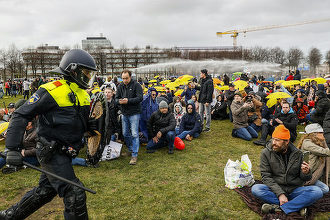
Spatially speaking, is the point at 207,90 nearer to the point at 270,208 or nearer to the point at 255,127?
the point at 255,127

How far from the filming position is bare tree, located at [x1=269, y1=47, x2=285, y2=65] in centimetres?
6148

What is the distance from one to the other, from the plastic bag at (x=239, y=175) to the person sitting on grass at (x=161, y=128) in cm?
224

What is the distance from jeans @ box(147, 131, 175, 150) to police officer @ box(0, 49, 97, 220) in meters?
3.74

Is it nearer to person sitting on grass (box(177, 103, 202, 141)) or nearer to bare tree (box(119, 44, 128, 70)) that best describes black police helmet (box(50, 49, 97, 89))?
person sitting on grass (box(177, 103, 202, 141))

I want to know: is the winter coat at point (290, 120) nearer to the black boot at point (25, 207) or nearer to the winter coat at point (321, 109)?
the winter coat at point (321, 109)

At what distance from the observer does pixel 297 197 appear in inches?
133

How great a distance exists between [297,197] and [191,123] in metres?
4.65

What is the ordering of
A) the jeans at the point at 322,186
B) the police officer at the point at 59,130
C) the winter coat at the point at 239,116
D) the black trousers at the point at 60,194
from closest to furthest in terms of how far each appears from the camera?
1. the police officer at the point at 59,130
2. the black trousers at the point at 60,194
3. the jeans at the point at 322,186
4. the winter coat at the point at 239,116

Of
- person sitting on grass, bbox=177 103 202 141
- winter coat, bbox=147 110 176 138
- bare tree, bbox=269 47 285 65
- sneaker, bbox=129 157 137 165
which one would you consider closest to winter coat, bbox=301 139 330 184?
winter coat, bbox=147 110 176 138

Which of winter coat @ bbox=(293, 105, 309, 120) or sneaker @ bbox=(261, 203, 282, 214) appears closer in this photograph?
sneaker @ bbox=(261, 203, 282, 214)

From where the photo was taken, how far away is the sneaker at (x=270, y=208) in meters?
3.41

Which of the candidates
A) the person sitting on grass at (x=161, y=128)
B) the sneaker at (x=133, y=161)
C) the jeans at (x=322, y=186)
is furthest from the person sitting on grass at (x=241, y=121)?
the sneaker at (x=133, y=161)

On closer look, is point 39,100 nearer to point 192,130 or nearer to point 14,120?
point 14,120

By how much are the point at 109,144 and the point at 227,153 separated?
3200mm
